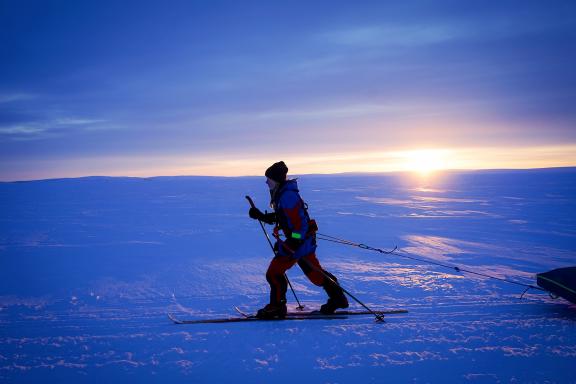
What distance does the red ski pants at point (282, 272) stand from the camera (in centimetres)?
409

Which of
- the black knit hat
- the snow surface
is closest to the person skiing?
the black knit hat

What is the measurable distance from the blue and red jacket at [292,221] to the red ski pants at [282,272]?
0.08 meters

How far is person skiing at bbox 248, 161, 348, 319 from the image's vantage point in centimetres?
393

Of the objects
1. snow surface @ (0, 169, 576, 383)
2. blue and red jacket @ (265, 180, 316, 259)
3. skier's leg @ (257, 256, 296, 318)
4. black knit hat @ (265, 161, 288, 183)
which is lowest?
snow surface @ (0, 169, 576, 383)

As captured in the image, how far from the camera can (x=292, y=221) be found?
3924 millimetres

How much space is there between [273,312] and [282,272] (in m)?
0.49

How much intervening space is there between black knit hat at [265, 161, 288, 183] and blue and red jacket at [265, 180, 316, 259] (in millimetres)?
80

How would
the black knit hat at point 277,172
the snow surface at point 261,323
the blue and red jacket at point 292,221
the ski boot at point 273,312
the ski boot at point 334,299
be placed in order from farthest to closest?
1. the ski boot at point 334,299
2. the ski boot at point 273,312
3. the black knit hat at point 277,172
4. the blue and red jacket at point 292,221
5. the snow surface at point 261,323

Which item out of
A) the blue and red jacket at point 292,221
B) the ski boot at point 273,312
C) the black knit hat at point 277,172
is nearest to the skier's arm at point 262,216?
the blue and red jacket at point 292,221

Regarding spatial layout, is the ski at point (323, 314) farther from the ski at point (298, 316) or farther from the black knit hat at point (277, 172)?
the black knit hat at point (277, 172)

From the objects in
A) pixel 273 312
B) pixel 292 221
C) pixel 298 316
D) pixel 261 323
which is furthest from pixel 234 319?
pixel 292 221

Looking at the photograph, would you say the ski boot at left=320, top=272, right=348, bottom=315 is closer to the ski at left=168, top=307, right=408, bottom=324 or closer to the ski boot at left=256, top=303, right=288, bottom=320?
the ski at left=168, top=307, right=408, bottom=324

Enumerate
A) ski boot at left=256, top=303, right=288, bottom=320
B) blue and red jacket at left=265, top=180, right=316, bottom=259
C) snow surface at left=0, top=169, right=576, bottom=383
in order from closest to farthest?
snow surface at left=0, top=169, right=576, bottom=383 → blue and red jacket at left=265, top=180, right=316, bottom=259 → ski boot at left=256, top=303, right=288, bottom=320

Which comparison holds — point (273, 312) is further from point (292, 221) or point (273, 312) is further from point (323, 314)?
point (292, 221)
